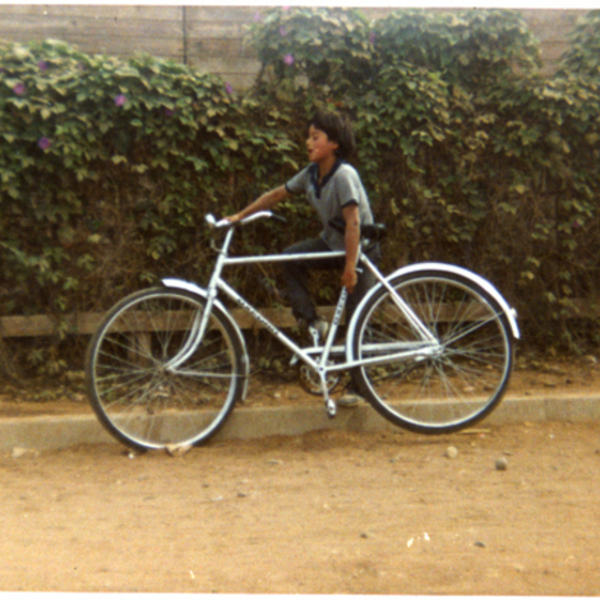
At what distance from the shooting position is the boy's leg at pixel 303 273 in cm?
444

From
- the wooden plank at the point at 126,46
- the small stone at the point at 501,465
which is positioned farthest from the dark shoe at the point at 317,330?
the wooden plank at the point at 126,46

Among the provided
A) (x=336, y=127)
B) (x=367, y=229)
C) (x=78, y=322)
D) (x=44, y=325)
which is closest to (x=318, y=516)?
(x=367, y=229)

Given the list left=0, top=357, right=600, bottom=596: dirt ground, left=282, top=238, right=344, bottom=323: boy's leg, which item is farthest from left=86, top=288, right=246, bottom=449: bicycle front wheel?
left=282, top=238, right=344, bottom=323: boy's leg

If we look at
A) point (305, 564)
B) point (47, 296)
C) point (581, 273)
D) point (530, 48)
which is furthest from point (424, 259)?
point (305, 564)

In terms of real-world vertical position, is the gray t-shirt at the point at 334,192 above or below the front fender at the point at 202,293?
above

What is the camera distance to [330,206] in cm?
436

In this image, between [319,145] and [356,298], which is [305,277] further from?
[319,145]

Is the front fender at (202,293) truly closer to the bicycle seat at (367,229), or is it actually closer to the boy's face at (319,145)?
the bicycle seat at (367,229)

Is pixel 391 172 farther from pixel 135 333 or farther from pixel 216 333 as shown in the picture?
pixel 135 333

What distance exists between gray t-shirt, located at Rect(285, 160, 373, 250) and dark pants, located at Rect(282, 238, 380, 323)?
79 millimetres

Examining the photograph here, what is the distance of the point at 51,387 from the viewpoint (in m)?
5.09

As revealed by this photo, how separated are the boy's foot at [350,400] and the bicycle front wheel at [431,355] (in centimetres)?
12

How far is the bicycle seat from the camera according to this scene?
4.34 metres

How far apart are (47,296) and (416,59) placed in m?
2.69
